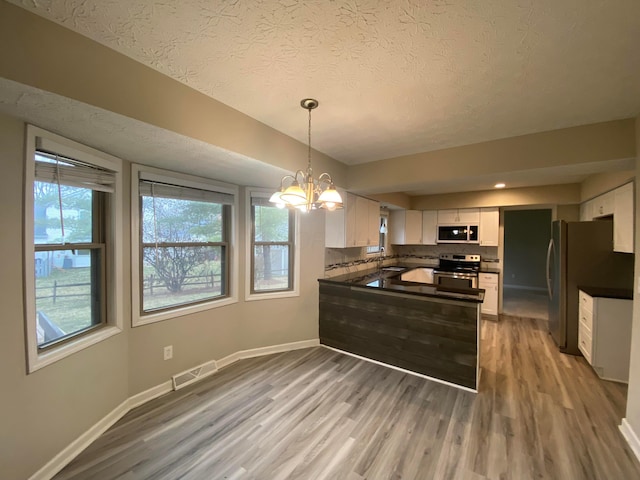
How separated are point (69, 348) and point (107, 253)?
750mm

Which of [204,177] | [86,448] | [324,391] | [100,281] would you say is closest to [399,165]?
[204,177]

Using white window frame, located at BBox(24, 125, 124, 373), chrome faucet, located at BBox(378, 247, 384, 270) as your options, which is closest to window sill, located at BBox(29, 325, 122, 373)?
white window frame, located at BBox(24, 125, 124, 373)

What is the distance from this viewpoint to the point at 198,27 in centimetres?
126

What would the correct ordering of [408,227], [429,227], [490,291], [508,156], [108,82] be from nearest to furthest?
[108,82] → [508,156] → [490,291] → [429,227] → [408,227]

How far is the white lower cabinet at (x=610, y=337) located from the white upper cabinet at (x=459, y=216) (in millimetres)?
2391

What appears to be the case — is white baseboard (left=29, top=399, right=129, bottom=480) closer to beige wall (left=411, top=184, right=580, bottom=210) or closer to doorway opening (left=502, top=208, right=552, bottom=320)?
beige wall (left=411, top=184, right=580, bottom=210)

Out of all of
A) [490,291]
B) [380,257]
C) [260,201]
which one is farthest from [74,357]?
[490,291]

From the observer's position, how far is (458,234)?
5.21 meters

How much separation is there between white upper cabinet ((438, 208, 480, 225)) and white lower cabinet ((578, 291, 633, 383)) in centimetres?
239

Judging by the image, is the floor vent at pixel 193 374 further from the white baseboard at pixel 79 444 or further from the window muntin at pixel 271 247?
the window muntin at pixel 271 247

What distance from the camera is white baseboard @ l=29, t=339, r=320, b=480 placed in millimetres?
1628

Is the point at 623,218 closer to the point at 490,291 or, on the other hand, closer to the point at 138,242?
the point at 490,291

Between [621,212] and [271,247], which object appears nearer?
[621,212]

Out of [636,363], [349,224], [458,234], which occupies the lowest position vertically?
[636,363]
